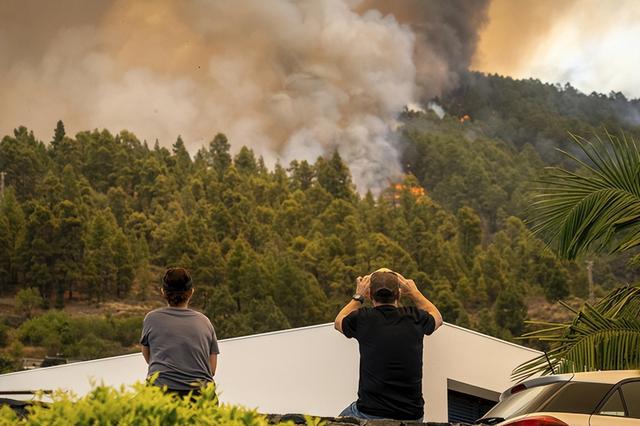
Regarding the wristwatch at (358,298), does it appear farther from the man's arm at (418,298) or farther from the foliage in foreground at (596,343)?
the foliage in foreground at (596,343)

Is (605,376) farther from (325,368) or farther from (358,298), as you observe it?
(325,368)

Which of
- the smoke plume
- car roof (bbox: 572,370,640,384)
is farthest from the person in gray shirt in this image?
the smoke plume

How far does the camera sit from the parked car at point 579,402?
15.6 feet

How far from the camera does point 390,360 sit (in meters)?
5.52

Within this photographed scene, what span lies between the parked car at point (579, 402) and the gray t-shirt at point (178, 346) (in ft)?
4.39

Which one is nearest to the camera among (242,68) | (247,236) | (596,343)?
(596,343)

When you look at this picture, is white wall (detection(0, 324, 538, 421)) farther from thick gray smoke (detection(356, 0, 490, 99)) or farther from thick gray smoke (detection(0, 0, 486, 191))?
thick gray smoke (detection(356, 0, 490, 99))

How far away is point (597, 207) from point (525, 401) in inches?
183

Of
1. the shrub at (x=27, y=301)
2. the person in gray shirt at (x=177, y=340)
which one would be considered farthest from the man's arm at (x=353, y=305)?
the shrub at (x=27, y=301)

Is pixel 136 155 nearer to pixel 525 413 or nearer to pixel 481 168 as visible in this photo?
pixel 481 168

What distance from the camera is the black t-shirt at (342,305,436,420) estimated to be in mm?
5520

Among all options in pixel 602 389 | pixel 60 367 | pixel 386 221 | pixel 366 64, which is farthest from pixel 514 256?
pixel 602 389

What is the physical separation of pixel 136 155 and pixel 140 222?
8.51 metres

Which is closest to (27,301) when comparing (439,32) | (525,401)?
(439,32)
